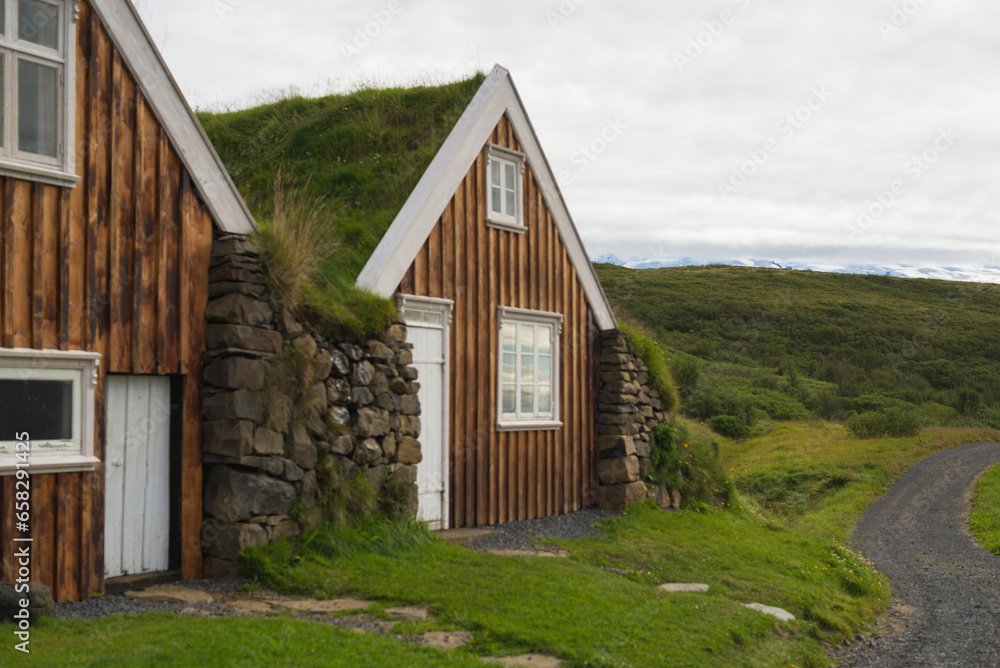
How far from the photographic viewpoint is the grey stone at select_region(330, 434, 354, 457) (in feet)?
28.7

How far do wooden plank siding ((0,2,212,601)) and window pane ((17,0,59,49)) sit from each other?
0.71 feet

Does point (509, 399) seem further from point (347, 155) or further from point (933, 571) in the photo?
point (933, 571)

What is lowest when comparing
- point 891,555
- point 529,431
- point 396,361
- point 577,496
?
point 891,555

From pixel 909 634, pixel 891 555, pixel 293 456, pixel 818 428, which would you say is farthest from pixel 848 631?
pixel 818 428

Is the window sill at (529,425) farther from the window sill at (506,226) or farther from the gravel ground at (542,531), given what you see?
the window sill at (506,226)

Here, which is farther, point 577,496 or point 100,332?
point 577,496

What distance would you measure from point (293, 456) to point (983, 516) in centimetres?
1734

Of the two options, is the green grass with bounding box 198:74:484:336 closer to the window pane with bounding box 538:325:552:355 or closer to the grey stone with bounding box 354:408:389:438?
the grey stone with bounding box 354:408:389:438

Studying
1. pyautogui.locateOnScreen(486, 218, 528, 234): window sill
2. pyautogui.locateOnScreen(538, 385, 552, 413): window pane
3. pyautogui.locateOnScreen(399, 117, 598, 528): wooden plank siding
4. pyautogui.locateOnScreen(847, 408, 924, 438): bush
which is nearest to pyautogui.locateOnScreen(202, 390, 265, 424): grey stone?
pyautogui.locateOnScreen(399, 117, 598, 528): wooden plank siding

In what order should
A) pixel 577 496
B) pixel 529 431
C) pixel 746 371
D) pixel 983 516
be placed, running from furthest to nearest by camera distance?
pixel 746 371 < pixel 983 516 < pixel 577 496 < pixel 529 431

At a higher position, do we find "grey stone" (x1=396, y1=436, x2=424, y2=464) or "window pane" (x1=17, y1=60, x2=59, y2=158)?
"window pane" (x1=17, y1=60, x2=59, y2=158)

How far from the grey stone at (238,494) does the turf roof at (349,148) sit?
2955 millimetres

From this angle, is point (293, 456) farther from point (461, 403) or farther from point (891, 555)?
point (891, 555)

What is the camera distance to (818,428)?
106 feet
